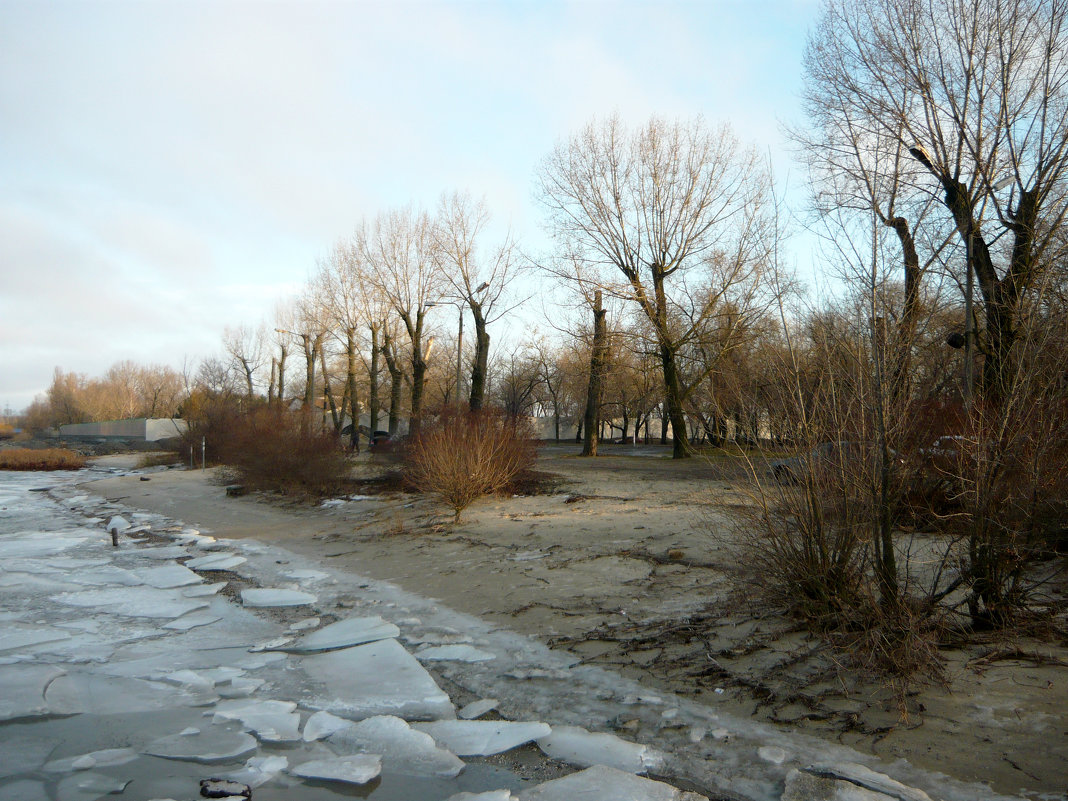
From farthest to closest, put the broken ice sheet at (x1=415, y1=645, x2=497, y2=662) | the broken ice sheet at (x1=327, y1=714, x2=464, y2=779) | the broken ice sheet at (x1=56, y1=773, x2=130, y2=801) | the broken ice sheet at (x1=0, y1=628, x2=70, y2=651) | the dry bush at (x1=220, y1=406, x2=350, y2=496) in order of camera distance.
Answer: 1. the dry bush at (x1=220, y1=406, x2=350, y2=496)
2. the broken ice sheet at (x1=0, y1=628, x2=70, y2=651)
3. the broken ice sheet at (x1=415, y1=645, x2=497, y2=662)
4. the broken ice sheet at (x1=327, y1=714, x2=464, y2=779)
5. the broken ice sheet at (x1=56, y1=773, x2=130, y2=801)

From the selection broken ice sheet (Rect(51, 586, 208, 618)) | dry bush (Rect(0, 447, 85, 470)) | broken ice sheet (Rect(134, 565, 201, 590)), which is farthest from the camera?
dry bush (Rect(0, 447, 85, 470))

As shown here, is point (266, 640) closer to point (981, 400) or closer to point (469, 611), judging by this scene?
point (469, 611)

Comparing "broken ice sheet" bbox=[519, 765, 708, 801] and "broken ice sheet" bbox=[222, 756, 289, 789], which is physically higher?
"broken ice sheet" bbox=[519, 765, 708, 801]

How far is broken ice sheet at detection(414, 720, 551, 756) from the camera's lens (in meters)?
4.78

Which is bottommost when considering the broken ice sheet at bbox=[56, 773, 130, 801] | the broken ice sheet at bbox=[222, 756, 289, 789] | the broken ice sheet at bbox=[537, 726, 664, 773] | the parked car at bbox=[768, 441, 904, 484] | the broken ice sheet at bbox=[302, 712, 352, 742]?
the broken ice sheet at bbox=[222, 756, 289, 789]

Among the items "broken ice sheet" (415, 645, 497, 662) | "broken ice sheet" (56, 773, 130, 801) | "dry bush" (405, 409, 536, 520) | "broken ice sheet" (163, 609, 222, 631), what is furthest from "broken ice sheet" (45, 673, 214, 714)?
"dry bush" (405, 409, 536, 520)

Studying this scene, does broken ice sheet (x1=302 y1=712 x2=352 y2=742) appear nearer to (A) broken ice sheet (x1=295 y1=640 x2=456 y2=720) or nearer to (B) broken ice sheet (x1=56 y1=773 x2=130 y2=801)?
(A) broken ice sheet (x1=295 y1=640 x2=456 y2=720)

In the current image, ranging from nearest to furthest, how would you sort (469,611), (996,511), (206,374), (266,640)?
(996,511) < (266,640) < (469,611) < (206,374)

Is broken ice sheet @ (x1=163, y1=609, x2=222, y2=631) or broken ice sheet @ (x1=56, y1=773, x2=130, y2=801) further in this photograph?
broken ice sheet @ (x1=163, y1=609, x2=222, y2=631)

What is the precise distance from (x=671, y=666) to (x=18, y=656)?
5.78m

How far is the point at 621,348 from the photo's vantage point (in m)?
25.8

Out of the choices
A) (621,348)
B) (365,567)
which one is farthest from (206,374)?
(365,567)

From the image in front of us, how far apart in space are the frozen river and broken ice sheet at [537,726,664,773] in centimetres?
1

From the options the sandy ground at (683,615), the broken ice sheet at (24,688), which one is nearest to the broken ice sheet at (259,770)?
the broken ice sheet at (24,688)
